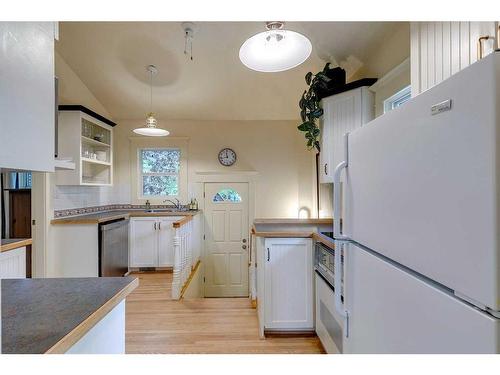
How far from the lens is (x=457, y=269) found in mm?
588

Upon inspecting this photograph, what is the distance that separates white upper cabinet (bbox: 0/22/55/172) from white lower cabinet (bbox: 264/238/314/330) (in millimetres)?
1887

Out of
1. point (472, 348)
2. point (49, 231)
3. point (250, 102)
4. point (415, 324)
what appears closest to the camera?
point (472, 348)

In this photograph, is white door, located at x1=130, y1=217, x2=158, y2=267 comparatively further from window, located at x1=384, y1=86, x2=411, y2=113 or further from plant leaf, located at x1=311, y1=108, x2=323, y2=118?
window, located at x1=384, y1=86, x2=411, y2=113

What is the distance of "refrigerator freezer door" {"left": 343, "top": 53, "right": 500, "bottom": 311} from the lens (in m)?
0.51

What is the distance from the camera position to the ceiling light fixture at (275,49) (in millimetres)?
1431

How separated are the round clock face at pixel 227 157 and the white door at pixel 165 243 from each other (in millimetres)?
1412

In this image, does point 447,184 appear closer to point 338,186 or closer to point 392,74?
point 338,186

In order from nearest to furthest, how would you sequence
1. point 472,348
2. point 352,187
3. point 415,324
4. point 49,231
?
point 472,348 < point 415,324 < point 352,187 < point 49,231

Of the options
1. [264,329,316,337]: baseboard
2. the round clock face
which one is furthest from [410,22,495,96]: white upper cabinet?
the round clock face

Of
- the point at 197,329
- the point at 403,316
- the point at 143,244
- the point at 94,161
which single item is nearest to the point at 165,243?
the point at 143,244

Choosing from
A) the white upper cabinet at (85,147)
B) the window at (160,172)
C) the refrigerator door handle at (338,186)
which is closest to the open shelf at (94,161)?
the white upper cabinet at (85,147)
